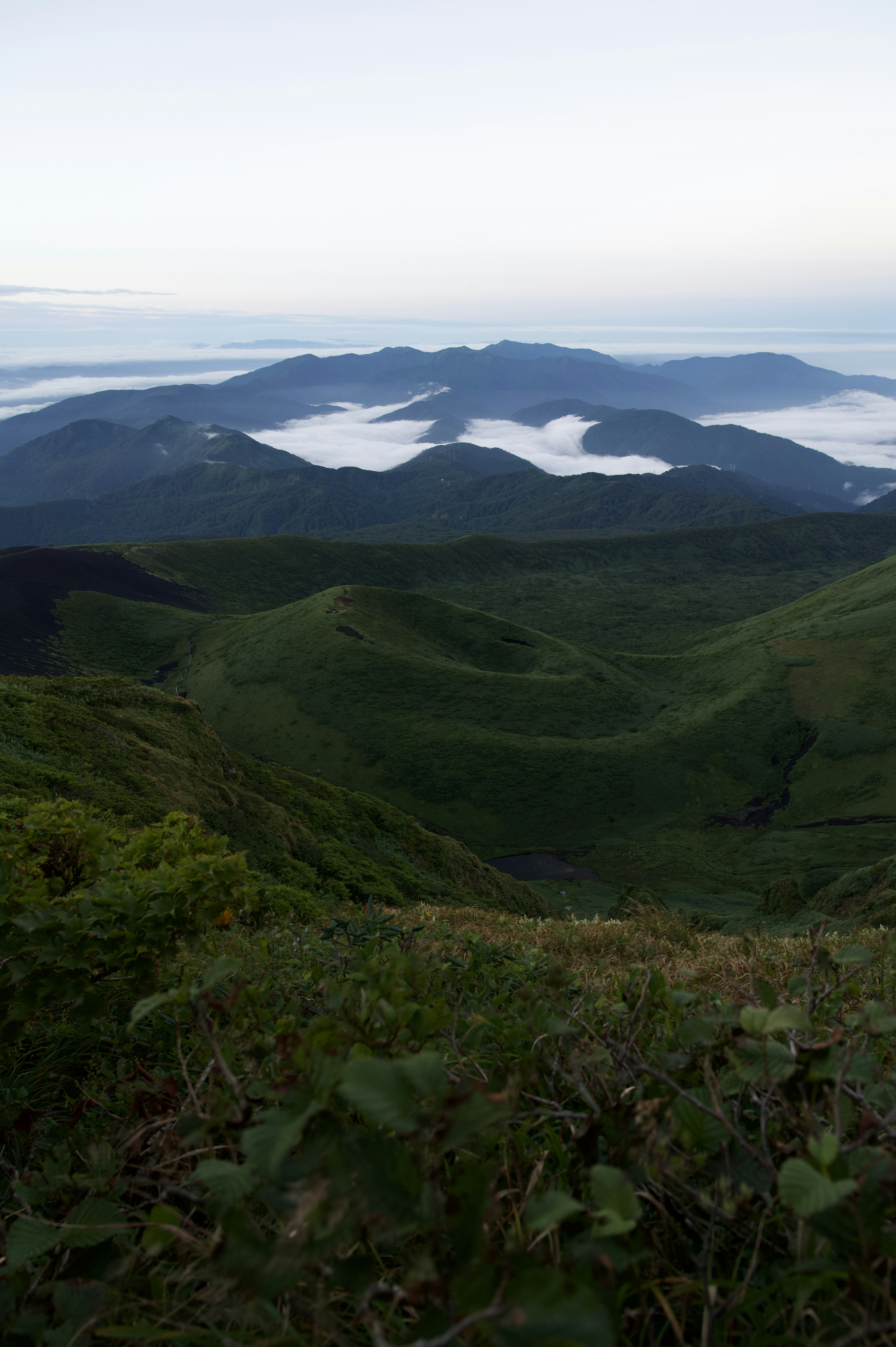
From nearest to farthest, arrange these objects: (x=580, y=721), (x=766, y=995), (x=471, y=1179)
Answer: (x=471, y=1179) → (x=766, y=995) → (x=580, y=721)

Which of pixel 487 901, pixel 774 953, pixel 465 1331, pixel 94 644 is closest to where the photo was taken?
pixel 465 1331

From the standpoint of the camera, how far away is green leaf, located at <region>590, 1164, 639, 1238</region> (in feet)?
5.74

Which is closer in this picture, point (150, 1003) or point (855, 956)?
point (150, 1003)

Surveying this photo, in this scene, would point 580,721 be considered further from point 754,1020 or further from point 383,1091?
point 383,1091

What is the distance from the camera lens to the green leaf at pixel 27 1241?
2035mm

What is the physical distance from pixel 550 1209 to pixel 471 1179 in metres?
0.20

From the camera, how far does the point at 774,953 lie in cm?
→ 816

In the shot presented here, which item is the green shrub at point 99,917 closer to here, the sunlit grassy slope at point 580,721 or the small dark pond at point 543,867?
the sunlit grassy slope at point 580,721

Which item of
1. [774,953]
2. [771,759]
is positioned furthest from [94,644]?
[774,953]

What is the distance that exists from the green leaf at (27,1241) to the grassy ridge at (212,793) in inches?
445

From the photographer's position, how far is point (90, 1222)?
84.2 inches

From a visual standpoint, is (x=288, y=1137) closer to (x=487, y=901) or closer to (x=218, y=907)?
(x=218, y=907)

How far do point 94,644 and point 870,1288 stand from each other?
12393 cm

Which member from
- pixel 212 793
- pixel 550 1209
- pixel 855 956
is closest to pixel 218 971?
pixel 550 1209
